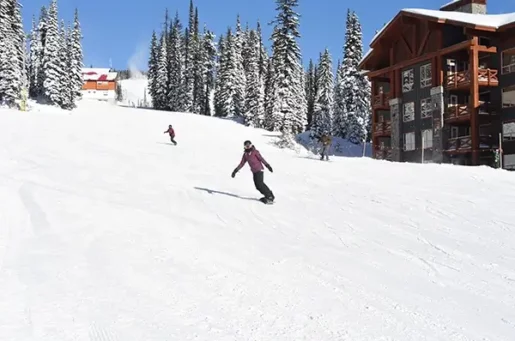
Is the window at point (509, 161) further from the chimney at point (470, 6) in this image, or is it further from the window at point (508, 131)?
the chimney at point (470, 6)

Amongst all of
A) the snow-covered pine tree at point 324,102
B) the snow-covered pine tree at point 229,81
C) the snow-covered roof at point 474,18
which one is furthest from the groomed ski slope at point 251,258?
the snow-covered pine tree at point 229,81

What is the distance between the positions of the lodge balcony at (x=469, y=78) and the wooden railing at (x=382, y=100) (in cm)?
724

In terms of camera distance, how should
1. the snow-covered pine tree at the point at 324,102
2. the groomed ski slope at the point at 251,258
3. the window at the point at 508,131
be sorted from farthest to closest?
the snow-covered pine tree at the point at 324,102 → the window at the point at 508,131 → the groomed ski slope at the point at 251,258

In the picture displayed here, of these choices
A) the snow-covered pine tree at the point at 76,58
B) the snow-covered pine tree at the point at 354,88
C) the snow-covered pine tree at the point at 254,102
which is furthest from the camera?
the snow-covered pine tree at the point at 76,58

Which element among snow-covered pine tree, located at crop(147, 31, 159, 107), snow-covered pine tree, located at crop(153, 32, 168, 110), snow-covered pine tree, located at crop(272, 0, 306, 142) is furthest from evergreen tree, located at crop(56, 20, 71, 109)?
snow-covered pine tree, located at crop(272, 0, 306, 142)

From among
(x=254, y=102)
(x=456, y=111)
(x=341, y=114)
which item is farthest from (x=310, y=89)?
(x=456, y=111)

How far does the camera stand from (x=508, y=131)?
Result: 30.9 metres

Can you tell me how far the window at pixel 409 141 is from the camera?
37.1 m

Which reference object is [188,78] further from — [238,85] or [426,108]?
[426,108]

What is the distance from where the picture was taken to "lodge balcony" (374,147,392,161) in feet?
→ 129

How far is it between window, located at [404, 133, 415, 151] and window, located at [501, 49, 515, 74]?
7.60 m

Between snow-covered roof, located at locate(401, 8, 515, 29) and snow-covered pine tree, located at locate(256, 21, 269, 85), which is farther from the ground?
snow-covered pine tree, located at locate(256, 21, 269, 85)

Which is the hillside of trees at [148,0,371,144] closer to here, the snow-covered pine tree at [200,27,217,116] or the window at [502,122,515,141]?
the snow-covered pine tree at [200,27,217,116]

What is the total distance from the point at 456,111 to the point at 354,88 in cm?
2386
